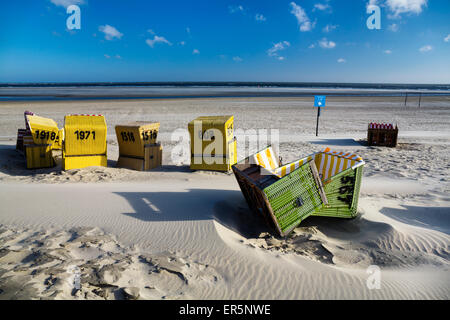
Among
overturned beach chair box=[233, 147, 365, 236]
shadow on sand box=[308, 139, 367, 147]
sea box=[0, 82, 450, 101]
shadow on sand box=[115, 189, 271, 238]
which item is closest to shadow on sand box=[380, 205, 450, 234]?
overturned beach chair box=[233, 147, 365, 236]

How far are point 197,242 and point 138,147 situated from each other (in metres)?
5.25

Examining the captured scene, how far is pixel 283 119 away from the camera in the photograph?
22.6 meters

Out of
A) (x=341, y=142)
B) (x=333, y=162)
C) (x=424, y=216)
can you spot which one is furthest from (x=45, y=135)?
(x=341, y=142)

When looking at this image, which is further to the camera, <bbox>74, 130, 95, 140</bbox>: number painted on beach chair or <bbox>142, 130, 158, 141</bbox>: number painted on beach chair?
<bbox>142, 130, 158, 141</bbox>: number painted on beach chair

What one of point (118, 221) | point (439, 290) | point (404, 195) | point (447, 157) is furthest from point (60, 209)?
point (447, 157)

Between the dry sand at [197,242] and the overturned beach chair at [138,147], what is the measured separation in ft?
2.27

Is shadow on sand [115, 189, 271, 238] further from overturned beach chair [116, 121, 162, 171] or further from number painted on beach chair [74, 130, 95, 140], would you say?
number painted on beach chair [74, 130, 95, 140]

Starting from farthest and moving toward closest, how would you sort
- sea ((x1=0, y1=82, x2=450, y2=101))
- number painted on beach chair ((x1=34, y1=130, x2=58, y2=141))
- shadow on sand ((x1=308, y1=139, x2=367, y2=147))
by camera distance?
sea ((x1=0, y1=82, x2=450, y2=101)) < shadow on sand ((x1=308, y1=139, x2=367, y2=147)) < number painted on beach chair ((x1=34, y1=130, x2=58, y2=141))

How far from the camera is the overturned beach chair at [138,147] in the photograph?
9280mm

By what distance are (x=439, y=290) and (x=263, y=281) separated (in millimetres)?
2269

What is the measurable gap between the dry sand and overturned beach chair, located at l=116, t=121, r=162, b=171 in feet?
2.27

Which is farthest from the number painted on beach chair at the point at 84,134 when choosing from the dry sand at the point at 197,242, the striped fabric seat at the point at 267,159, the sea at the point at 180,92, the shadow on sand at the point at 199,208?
the sea at the point at 180,92

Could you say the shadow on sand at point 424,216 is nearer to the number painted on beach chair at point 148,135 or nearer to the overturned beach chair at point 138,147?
the overturned beach chair at point 138,147

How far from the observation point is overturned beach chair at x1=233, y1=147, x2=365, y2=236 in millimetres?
4988
